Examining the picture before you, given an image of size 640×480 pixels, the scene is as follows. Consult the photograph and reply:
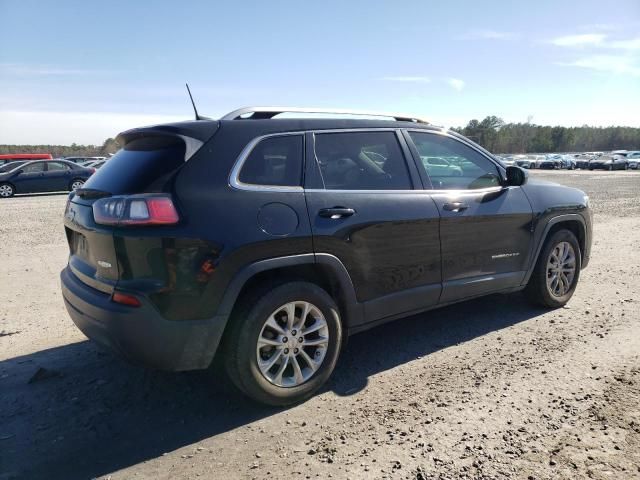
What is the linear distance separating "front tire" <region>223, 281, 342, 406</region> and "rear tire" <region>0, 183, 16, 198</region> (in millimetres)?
20447

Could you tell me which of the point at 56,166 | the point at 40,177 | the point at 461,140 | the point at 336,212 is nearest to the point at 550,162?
the point at 56,166

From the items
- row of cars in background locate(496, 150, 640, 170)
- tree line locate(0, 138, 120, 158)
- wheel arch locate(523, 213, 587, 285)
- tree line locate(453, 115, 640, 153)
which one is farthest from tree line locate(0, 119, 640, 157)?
wheel arch locate(523, 213, 587, 285)

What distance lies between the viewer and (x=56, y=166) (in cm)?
2030

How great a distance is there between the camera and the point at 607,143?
357ft

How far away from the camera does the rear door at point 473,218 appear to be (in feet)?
13.3

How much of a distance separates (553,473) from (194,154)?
8.73 ft

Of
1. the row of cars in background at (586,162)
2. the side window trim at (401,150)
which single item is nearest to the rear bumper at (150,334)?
the side window trim at (401,150)

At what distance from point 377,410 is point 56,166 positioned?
2089 centimetres

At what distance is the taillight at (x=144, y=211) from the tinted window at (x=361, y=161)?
112 cm

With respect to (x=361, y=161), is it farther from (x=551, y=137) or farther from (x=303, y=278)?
(x=551, y=137)

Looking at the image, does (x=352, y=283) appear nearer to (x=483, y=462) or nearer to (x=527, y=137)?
(x=483, y=462)

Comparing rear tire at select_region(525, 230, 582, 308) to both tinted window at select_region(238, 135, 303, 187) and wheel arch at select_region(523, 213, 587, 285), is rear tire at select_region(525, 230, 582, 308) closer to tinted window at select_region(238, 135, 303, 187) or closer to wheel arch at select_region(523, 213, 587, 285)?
wheel arch at select_region(523, 213, 587, 285)

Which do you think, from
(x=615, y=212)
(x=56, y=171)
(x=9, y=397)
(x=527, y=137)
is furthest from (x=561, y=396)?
(x=527, y=137)

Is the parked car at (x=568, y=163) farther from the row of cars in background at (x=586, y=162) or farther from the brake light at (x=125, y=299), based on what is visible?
the brake light at (x=125, y=299)
